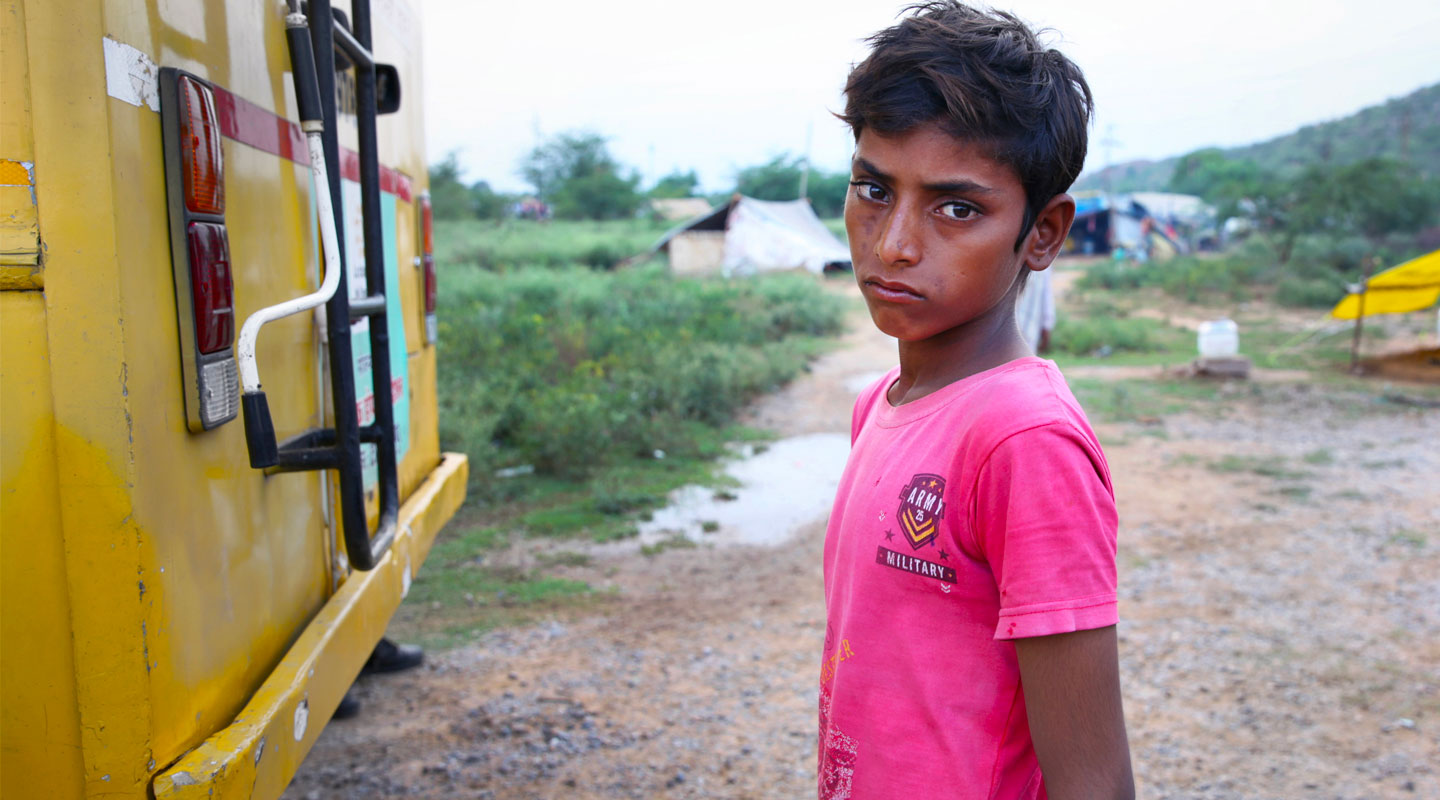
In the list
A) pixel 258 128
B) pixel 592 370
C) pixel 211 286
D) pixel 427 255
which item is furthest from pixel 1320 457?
pixel 211 286

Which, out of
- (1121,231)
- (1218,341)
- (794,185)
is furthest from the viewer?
(794,185)

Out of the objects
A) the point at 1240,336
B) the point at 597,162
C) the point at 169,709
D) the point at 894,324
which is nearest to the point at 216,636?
the point at 169,709

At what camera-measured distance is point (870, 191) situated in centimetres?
122

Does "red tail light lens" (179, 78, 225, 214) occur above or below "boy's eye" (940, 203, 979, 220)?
above

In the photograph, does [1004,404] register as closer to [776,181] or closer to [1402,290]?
[1402,290]

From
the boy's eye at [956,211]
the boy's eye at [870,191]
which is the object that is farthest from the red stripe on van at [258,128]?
the boy's eye at [956,211]

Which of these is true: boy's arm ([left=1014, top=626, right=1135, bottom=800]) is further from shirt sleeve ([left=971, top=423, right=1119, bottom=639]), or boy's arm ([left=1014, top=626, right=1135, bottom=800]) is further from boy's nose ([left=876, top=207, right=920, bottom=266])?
boy's nose ([left=876, top=207, right=920, bottom=266])

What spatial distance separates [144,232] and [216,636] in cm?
63

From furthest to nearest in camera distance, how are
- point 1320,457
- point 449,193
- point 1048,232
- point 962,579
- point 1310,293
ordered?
point 449,193, point 1310,293, point 1320,457, point 1048,232, point 962,579

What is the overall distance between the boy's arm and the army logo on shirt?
155 mm

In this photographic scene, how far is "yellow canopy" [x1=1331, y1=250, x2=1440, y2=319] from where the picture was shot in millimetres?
10531

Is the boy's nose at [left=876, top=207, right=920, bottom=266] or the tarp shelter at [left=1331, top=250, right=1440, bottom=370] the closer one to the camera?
the boy's nose at [left=876, top=207, right=920, bottom=266]

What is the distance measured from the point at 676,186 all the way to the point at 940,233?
59121 millimetres

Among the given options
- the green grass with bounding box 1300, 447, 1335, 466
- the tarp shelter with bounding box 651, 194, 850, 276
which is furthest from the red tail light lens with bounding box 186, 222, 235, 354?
the tarp shelter with bounding box 651, 194, 850, 276
